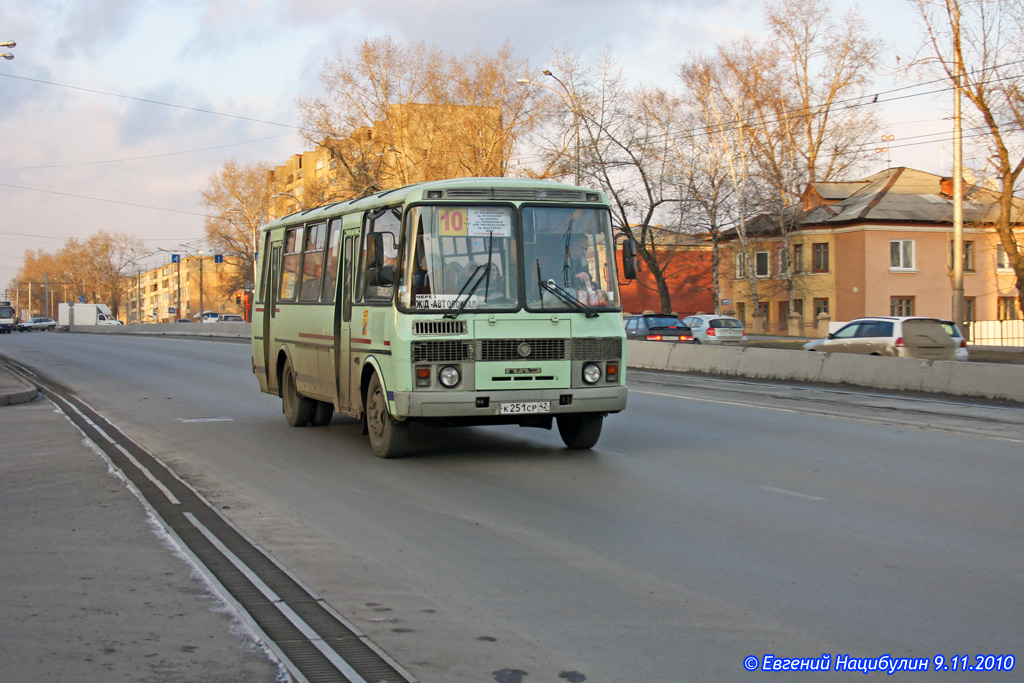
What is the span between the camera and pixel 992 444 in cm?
1164

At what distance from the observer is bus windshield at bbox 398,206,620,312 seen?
10.2 meters

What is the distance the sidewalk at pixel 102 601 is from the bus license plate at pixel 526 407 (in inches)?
136

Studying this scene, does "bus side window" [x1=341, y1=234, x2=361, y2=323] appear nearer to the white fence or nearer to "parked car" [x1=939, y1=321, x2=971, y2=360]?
"parked car" [x1=939, y1=321, x2=971, y2=360]

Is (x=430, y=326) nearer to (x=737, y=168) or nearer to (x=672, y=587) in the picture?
(x=672, y=587)

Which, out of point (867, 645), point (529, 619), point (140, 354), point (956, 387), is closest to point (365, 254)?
point (529, 619)

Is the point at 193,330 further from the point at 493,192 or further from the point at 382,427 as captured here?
the point at 493,192

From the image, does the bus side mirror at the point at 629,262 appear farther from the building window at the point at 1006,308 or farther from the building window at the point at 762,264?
the building window at the point at 1006,308

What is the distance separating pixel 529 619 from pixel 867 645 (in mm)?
1540

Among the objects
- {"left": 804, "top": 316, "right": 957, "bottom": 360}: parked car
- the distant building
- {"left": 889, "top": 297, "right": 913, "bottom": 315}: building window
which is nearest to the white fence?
{"left": 889, "top": 297, "right": 913, "bottom": 315}: building window

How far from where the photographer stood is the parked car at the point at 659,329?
3566 cm

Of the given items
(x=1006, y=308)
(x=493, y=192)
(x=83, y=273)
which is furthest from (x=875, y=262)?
(x=83, y=273)

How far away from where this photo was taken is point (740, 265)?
205ft

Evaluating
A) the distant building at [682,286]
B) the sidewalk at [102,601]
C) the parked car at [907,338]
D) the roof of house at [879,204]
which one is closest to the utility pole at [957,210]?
the parked car at [907,338]

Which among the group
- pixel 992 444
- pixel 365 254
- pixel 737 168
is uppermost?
pixel 737 168
